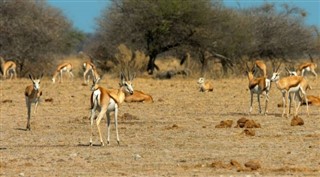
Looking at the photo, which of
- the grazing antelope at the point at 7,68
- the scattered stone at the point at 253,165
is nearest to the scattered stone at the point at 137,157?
the scattered stone at the point at 253,165

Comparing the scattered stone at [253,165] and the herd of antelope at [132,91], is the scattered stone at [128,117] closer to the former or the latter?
the herd of antelope at [132,91]

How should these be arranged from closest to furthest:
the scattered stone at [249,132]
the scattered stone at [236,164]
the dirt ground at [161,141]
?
the scattered stone at [236,164]
the dirt ground at [161,141]
the scattered stone at [249,132]

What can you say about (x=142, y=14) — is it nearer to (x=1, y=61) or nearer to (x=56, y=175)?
(x=1, y=61)

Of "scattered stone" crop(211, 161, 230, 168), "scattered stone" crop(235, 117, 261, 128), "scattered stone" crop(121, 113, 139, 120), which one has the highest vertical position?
"scattered stone" crop(121, 113, 139, 120)

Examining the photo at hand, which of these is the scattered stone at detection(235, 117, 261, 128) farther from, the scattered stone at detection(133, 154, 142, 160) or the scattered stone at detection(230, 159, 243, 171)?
the scattered stone at detection(230, 159, 243, 171)

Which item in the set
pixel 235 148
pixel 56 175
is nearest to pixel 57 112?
pixel 235 148

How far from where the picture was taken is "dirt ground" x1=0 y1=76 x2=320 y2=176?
1030 centimetres

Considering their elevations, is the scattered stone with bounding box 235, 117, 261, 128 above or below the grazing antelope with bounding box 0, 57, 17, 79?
below

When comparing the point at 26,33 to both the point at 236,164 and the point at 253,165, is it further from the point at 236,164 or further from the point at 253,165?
the point at 253,165

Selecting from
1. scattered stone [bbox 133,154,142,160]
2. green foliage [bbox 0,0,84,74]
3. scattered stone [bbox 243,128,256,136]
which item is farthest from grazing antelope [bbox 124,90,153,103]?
green foliage [bbox 0,0,84,74]

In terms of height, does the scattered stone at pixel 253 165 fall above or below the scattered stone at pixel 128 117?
below

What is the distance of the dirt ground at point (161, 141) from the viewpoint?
1030cm

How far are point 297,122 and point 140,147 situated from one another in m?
4.32

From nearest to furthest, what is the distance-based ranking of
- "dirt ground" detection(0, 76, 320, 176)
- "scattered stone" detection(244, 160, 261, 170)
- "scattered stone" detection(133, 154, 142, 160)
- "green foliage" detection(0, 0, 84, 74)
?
"scattered stone" detection(244, 160, 261, 170), "dirt ground" detection(0, 76, 320, 176), "scattered stone" detection(133, 154, 142, 160), "green foliage" detection(0, 0, 84, 74)
